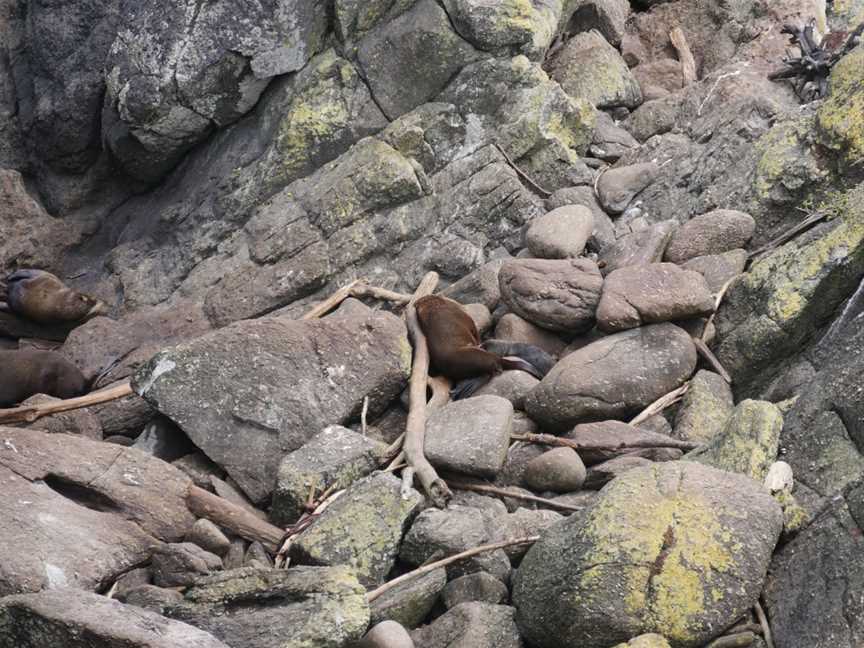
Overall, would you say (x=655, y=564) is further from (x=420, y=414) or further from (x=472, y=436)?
(x=420, y=414)

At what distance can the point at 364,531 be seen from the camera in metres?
6.18

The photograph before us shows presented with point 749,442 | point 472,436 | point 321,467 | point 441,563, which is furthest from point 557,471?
point 321,467

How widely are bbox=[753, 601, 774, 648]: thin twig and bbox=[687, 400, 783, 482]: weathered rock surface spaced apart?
0.83m

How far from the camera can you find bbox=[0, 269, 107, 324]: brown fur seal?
1026 cm

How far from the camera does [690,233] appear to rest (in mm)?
8625

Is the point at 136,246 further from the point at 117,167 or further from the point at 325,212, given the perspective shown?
the point at 325,212

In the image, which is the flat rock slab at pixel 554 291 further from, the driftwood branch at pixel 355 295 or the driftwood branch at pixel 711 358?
the driftwood branch at pixel 355 295

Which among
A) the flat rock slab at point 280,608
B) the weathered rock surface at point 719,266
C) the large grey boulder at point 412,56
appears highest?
the large grey boulder at point 412,56

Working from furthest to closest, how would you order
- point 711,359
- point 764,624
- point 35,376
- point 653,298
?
point 35,376 → point 653,298 → point 711,359 → point 764,624

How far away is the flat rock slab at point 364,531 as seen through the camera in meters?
6.05

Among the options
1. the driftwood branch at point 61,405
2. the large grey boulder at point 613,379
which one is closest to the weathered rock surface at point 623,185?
the large grey boulder at point 613,379

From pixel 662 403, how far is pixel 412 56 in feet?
14.5

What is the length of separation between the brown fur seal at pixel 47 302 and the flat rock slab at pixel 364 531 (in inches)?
189

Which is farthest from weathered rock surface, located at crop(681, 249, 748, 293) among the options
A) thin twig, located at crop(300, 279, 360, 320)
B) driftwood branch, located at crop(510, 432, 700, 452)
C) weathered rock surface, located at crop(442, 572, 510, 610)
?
weathered rock surface, located at crop(442, 572, 510, 610)
